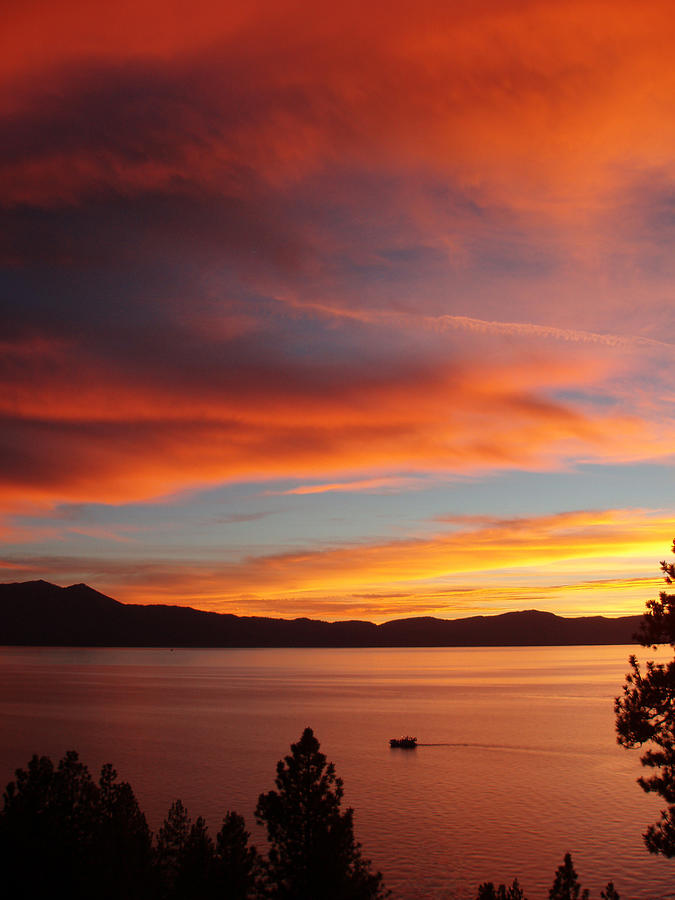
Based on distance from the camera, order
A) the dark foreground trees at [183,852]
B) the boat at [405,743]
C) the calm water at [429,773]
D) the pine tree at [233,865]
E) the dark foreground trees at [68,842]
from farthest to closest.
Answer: the boat at [405,743] → the calm water at [429,773] → the dark foreground trees at [68,842] → the dark foreground trees at [183,852] → the pine tree at [233,865]

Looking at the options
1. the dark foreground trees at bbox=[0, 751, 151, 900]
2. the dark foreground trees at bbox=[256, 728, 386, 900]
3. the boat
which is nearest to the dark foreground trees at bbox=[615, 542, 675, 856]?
the dark foreground trees at bbox=[256, 728, 386, 900]

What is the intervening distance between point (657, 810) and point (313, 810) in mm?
51499

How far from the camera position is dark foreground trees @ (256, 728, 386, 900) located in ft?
107

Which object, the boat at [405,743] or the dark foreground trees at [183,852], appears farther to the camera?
the boat at [405,743]

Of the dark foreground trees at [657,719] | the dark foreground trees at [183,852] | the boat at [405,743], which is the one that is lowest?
the boat at [405,743]

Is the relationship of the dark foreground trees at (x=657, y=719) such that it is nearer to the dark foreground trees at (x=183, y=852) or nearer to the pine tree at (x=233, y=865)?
the dark foreground trees at (x=183, y=852)

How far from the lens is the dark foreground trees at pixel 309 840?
3253 centimetres

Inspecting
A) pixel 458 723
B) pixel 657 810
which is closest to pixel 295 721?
pixel 458 723

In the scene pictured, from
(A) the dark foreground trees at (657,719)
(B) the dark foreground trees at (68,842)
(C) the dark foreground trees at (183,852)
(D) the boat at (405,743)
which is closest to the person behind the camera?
(A) the dark foreground trees at (657,719)

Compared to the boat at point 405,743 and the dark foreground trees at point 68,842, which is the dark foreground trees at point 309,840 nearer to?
the dark foreground trees at point 68,842

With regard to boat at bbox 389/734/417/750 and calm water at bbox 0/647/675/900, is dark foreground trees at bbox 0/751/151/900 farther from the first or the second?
boat at bbox 389/734/417/750

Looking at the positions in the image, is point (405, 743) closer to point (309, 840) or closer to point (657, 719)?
point (309, 840)

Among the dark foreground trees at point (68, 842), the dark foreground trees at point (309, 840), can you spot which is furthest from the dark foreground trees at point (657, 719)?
the dark foreground trees at point (68, 842)

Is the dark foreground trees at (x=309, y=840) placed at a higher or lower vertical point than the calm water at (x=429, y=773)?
higher
